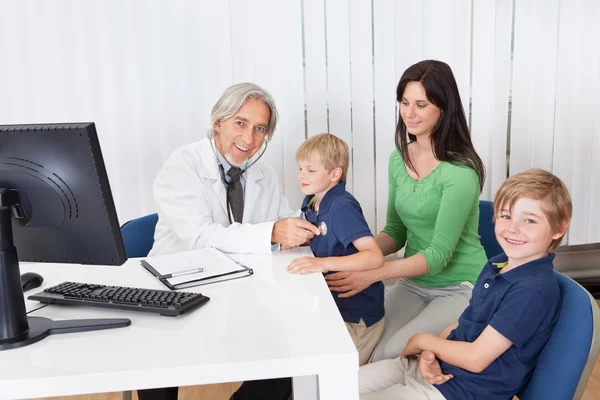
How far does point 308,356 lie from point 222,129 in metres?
1.19

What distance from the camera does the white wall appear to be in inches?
108

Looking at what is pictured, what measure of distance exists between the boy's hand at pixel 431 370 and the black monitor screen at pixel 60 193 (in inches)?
30.3

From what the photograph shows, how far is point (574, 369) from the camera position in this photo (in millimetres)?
1268

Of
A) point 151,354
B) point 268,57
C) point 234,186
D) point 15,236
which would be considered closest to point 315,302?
point 151,354

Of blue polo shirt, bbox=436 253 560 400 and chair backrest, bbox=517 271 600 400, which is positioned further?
blue polo shirt, bbox=436 253 560 400

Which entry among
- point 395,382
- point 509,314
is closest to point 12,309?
point 395,382

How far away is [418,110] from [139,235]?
42.2 inches

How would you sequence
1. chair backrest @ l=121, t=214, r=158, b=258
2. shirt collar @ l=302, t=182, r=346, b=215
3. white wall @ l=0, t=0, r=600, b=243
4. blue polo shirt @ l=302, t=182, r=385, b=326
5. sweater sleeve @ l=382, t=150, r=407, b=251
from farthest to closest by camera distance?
white wall @ l=0, t=0, r=600, b=243 < sweater sleeve @ l=382, t=150, r=407, b=251 < chair backrest @ l=121, t=214, r=158, b=258 < shirt collar @ l=302, t=182, r=346, b=215 < blue polo shirt @ l=302, t=182, r=385, b=326

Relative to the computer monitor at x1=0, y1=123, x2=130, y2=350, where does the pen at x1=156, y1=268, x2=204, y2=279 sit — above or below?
below

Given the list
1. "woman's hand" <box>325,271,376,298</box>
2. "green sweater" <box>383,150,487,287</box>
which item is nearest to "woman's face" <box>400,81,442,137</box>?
"green sweater" <box>383,150,487,287</box>

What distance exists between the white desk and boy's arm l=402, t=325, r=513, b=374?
12.7 inches

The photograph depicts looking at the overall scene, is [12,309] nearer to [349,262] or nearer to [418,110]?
[349,262]

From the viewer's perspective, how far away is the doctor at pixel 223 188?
76.0 inches

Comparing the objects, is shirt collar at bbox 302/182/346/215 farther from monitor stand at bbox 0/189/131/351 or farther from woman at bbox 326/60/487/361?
monitor stand at bbox 0/189/131/351
